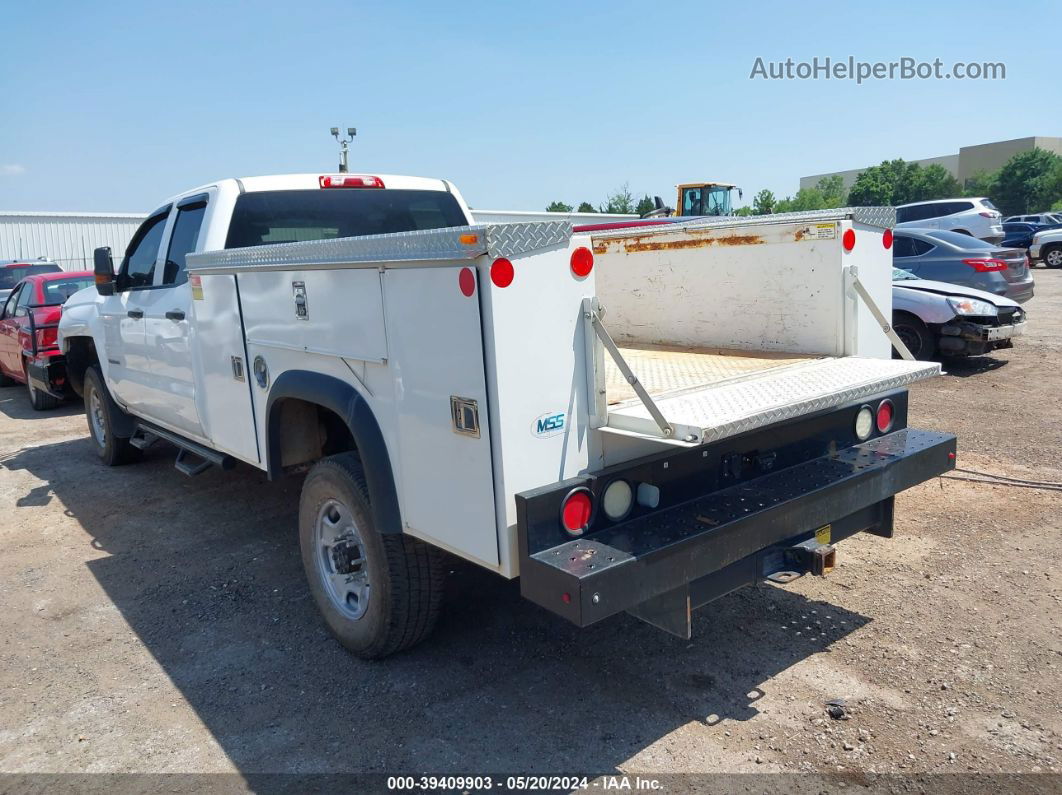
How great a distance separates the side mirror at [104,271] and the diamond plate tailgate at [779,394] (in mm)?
4406

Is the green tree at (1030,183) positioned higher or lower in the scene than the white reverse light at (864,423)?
higher

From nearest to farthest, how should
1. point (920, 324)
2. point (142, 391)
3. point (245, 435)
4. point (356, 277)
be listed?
1. point (356, 277)
2. point (245, 435)
3. point (142, 391)
4. point (920, 324)

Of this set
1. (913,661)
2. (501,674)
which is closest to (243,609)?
(501,674)

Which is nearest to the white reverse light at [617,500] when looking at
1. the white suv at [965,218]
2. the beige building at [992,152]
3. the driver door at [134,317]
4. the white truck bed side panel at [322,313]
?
the white truck bed side panel at [322,313]

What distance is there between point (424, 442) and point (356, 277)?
2.37 feet

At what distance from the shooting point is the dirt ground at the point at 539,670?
313 centimetres

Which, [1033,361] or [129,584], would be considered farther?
[1033,361]

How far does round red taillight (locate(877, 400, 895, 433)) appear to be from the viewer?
12.9 feet

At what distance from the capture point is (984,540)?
4984 mm

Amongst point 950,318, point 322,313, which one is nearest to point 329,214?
point 322,313

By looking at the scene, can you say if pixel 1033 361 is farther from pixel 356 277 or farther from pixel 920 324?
pixel 356 277

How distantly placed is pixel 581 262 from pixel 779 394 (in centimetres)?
100

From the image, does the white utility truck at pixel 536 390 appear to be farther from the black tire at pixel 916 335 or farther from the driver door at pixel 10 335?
the driver door at pixel 10 335

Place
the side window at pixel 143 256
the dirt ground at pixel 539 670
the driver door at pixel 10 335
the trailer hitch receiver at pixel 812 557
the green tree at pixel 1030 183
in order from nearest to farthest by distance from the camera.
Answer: the dirt ground at pixel 539 670
the trailer hitch receiver at pixel 812 557
the side window at pixel 143 256
the driver door at pixel 10 335
the green tree at pixel 1030 183
